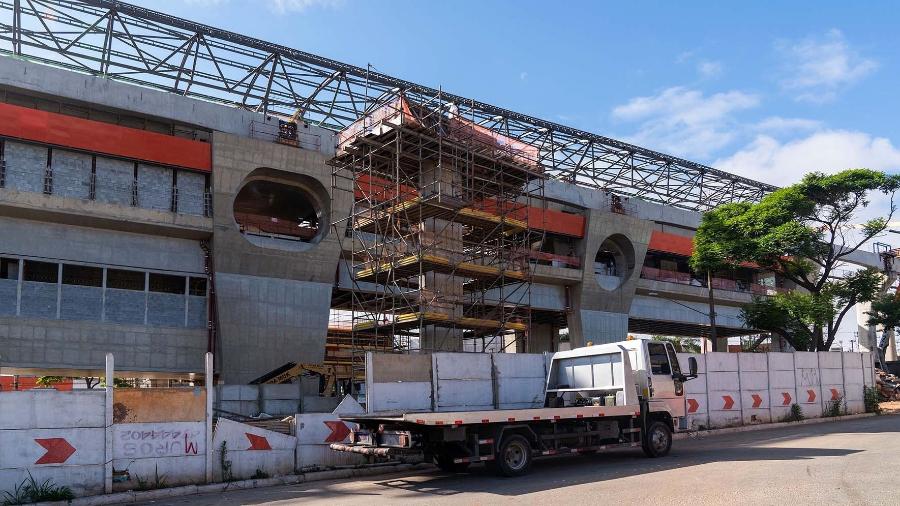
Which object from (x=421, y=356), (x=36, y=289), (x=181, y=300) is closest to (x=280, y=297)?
(x=181, y=300)

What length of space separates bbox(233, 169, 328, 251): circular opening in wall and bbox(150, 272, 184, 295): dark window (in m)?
3.33

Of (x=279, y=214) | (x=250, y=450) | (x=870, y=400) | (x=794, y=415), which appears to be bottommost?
(x=794, y=415)

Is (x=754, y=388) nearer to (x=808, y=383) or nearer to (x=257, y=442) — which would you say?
(x=808, y=383)

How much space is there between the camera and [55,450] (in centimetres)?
1290

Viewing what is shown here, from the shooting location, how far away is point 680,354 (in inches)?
728

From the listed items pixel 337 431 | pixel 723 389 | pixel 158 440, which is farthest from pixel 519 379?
pixel 158 440

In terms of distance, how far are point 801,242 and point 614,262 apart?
1611 centimetres

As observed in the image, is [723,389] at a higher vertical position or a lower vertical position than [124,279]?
lower

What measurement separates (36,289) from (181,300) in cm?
528

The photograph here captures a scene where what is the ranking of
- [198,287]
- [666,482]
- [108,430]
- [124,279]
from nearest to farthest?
[666,482] < [108,430] < [124,279] < [198,287]

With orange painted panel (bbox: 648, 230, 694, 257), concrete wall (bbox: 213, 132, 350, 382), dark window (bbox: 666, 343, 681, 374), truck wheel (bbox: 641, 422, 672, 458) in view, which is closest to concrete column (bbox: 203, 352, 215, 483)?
truck wheel (bbox: 641, 422, 672, 458)

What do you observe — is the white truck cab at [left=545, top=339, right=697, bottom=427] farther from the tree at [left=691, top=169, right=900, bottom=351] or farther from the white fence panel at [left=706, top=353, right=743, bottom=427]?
the tree at [left=691, top=169, right=900, bottom=351]

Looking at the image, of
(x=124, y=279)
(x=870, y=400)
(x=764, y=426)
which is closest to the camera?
(x=764, y=426)

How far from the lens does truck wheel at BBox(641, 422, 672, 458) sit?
54.0 ft
